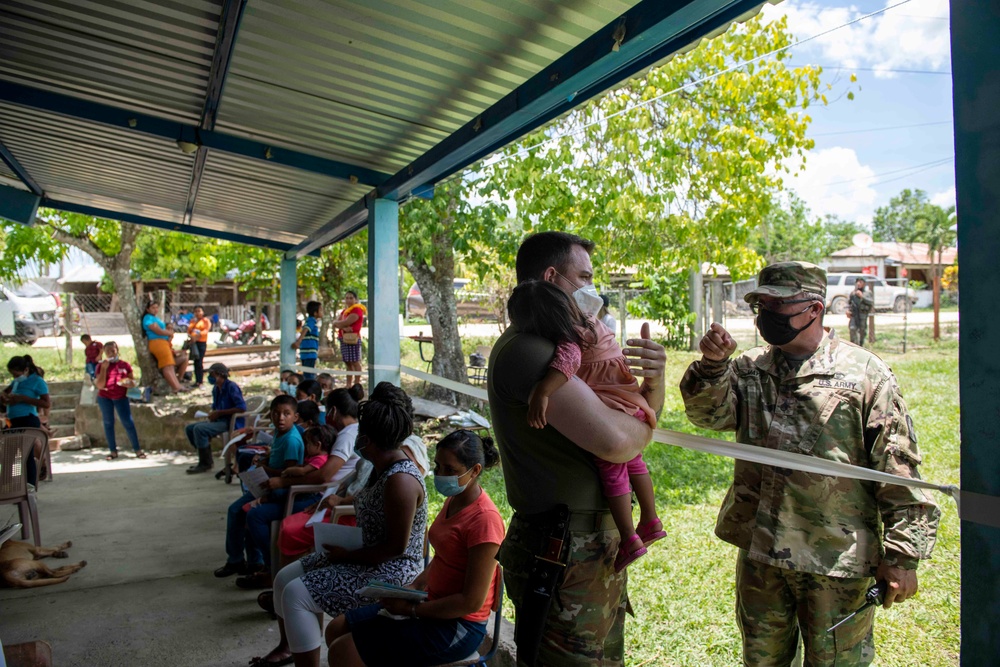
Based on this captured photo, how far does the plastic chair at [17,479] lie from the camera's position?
18.1ft

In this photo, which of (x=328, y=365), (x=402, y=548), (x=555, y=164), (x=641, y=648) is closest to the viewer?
(x=402, y=548)

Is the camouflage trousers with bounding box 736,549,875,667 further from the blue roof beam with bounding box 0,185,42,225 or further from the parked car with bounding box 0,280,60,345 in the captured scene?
the parked car with bounding box 0,280,60,345

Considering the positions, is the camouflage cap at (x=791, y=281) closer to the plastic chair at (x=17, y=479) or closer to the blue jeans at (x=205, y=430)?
the plastic chair at (x=17, y=479)

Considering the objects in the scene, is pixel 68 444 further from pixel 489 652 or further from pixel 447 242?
pixel 489 652

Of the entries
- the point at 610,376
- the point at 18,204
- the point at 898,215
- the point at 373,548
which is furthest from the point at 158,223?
the point at 898,215

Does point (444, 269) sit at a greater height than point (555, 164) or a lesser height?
lesser

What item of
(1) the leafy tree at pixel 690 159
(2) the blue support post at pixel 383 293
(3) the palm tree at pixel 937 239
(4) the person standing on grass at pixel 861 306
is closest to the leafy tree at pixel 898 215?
(3) the palm tree at pixel 937 239

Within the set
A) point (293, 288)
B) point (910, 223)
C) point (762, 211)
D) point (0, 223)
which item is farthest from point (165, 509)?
point (910, 223)

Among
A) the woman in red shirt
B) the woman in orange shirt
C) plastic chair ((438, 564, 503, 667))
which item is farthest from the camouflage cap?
the woman in orange shirt

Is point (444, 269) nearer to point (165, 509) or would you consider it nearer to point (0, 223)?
point (165, 509)

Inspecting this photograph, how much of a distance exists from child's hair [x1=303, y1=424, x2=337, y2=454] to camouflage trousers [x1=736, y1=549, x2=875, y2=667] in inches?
116

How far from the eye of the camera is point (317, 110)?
4391 mm

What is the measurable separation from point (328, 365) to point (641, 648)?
1391cm

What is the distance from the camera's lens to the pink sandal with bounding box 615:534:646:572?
6.53ft
